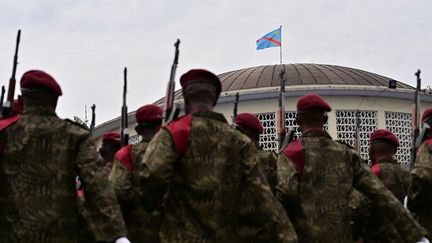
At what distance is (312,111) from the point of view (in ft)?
16.6

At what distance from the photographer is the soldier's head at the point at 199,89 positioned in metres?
4.00

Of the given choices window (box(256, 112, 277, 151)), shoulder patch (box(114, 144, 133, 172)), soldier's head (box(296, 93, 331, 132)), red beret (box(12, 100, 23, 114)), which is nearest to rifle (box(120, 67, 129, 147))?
red beret (box(12, 100, 23, 114))

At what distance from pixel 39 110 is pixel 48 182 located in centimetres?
50

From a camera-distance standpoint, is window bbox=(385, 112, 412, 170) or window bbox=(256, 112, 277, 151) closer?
window bbox=(256, 112, 277, 151)

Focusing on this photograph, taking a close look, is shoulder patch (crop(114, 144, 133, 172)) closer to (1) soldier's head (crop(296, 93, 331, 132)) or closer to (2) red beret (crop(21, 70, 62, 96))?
(2) red beret (crop(21, 70, 62, 96))

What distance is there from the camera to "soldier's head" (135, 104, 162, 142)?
580 cm

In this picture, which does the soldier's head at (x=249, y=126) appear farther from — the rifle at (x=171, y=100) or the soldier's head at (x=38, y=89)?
the soldier's head at (x=38, y=89)

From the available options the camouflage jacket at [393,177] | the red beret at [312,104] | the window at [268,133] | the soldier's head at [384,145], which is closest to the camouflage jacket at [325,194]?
the red beret at [312,104]

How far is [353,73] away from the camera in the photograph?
29234mm

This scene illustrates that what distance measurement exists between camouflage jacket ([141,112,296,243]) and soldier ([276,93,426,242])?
879mm

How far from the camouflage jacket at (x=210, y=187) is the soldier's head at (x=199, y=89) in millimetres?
99

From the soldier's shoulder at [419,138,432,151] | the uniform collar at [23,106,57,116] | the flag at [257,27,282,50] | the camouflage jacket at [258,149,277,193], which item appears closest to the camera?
the uniform collar at [23,106,57,116]

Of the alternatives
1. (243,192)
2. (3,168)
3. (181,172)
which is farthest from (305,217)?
(3,168)

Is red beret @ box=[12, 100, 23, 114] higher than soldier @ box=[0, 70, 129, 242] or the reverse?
higher
